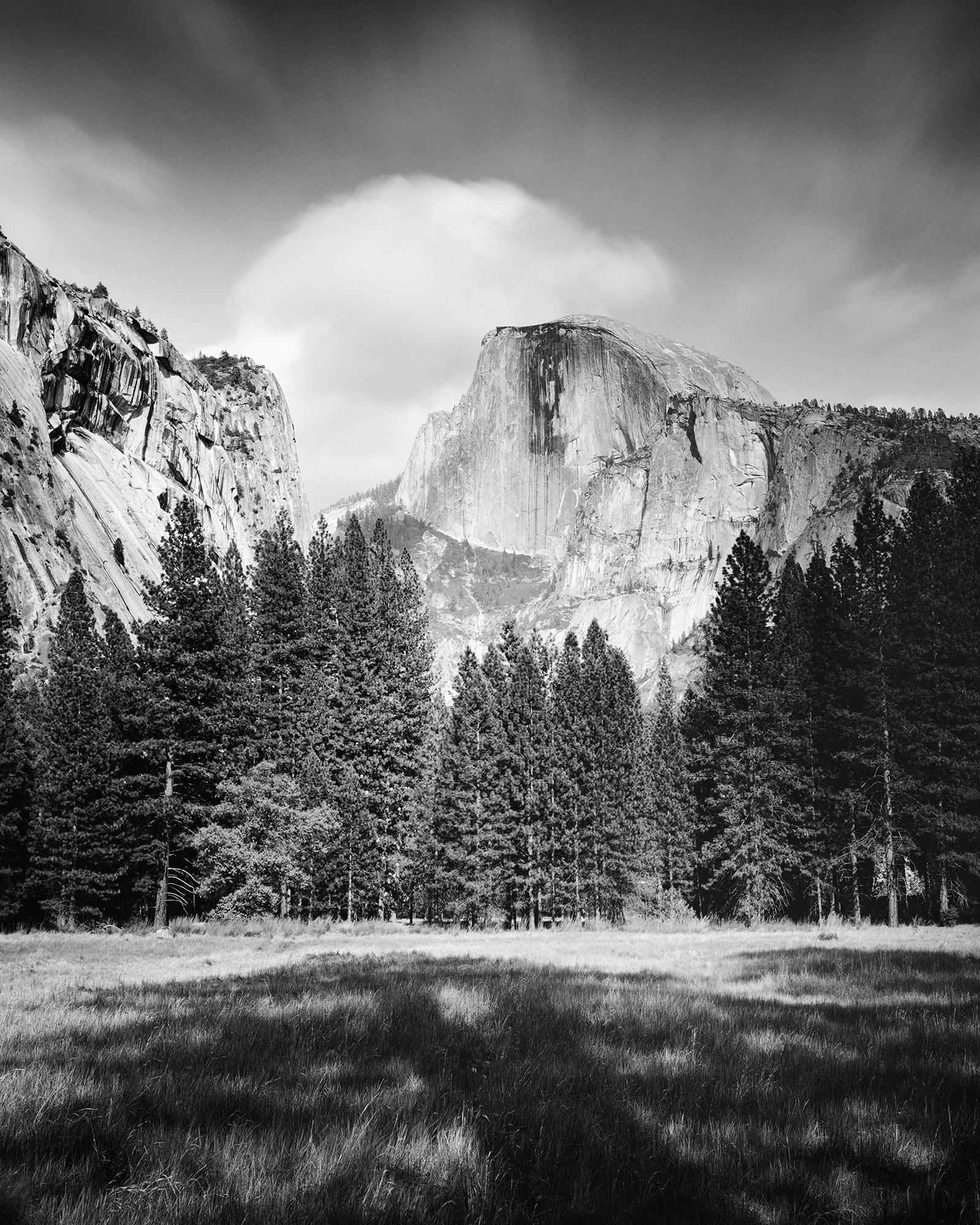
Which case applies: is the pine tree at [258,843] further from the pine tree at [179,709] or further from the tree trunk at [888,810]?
the tree trunk at [888,810]

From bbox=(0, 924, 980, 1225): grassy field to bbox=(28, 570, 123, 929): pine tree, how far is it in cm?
2542

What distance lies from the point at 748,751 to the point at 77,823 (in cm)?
2995

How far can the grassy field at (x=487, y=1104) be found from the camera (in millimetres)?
3244

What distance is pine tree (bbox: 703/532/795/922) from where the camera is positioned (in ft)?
107

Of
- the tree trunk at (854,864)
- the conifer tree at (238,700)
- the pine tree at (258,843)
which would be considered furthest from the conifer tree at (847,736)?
the conifer tree at (238,700)

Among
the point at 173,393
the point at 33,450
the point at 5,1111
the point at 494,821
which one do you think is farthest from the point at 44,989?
the point at 173,393

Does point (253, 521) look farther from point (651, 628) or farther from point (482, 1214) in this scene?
point (482, 1214)

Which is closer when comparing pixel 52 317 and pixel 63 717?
pixel 63 717

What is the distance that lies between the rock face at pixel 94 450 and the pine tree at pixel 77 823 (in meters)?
19.8

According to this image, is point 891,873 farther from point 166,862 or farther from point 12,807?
point 12,807

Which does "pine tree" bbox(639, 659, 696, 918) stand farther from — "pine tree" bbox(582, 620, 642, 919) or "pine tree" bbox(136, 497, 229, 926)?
"pine tree" bbox(136, 497, 229, 926)

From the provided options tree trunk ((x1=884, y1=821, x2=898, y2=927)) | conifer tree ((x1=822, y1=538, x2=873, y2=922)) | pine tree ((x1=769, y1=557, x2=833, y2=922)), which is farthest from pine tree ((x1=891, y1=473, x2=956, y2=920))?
pine tree ((x1=769, y1=557, x2=833, y2=922))

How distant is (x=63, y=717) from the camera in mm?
34500

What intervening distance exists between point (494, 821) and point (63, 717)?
21.0m
